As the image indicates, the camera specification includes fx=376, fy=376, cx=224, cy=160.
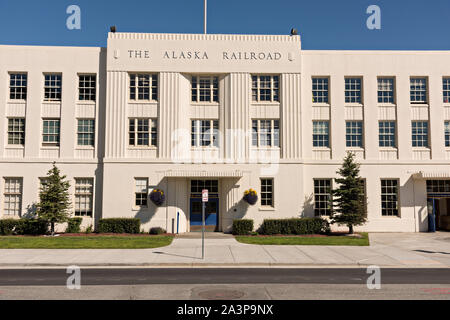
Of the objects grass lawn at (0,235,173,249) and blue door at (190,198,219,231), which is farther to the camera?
blue door at (190,198,219,231)

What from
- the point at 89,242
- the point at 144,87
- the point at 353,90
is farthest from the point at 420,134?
the point at 89,242

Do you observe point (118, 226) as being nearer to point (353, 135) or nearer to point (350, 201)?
point (350, 201)

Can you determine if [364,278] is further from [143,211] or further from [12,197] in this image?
[12,197]

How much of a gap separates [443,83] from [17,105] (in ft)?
95.5

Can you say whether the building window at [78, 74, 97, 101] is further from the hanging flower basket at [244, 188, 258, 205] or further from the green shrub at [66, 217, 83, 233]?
the hanging flower basket at [244, 188, 258, 205]

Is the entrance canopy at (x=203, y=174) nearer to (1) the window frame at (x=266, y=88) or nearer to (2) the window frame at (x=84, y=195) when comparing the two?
(1) the window frame at (x=266, y=88)

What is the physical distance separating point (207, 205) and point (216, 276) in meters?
12.7

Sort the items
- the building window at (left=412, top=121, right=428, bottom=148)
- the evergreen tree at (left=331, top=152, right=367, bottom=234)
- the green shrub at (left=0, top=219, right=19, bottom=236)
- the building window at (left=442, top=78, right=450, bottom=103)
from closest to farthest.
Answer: the evergreen tree at (left=331, top=152, right=367, bottom=234)
the green shrub at (left=0, top=219, right=19, bottom=236)
the building window at (left=412, top=121, right=428, bottom=148)
the building window at (left=442, top=78, right=450, bottom=103)

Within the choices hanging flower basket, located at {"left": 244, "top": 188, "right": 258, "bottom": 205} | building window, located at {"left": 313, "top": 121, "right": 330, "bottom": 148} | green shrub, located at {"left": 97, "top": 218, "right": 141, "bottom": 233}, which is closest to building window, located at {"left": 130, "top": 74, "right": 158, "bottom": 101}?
green shrub, located at {"left": 97, "top": 218, "right": 141, "bottom": 233}

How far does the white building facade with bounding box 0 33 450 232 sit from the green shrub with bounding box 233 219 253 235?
2.83 ft

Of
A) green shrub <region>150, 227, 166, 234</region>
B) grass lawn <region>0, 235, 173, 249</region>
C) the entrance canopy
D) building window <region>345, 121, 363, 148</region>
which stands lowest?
grass lawn <region>0, 235, 173, 249</region>

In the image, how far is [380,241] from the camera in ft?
68.9

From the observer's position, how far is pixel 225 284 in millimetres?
10961

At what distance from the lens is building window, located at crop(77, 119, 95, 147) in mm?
25031
